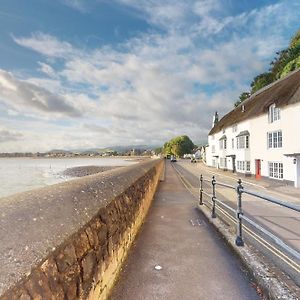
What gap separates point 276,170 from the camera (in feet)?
85.5

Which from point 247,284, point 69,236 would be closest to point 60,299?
point 69,236

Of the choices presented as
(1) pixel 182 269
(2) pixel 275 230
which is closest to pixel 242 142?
(2) pixel 275 230

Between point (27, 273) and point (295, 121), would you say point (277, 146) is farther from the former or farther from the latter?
point (27, 273)

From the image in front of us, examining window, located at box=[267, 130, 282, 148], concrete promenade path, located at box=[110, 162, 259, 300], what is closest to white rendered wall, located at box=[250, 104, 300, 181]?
window, located at box=[267, 130, 282, 148]

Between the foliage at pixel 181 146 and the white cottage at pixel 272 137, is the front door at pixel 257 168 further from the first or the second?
the foliage at pixel 181 146

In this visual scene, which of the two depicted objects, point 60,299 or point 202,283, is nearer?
point 60,299

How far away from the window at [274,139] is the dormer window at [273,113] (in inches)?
52.5

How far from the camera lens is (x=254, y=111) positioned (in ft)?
103

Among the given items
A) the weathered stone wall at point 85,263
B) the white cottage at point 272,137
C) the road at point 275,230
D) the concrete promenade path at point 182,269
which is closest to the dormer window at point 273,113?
the white cottage at point 272,137

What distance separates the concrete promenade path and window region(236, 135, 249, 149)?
28.0 metres

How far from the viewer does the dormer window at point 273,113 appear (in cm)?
2593

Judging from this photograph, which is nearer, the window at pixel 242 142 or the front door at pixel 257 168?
the front door at pixel 257 168

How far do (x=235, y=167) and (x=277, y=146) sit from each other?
41.3 feet

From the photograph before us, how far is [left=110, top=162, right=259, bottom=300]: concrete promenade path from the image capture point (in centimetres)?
369
